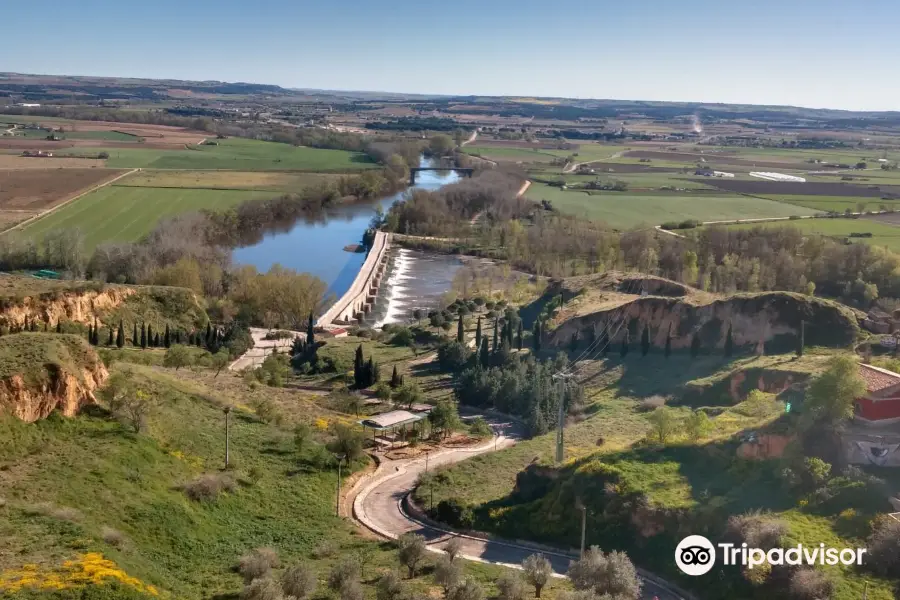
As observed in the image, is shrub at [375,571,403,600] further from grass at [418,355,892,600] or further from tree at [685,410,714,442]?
tree at [685,410,714,442]

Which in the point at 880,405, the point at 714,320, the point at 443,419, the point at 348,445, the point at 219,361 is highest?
the point at 880,405

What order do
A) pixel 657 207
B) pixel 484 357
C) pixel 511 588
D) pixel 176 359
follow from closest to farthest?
1. pixel 511 588
2. pixel 176 359
3. pixel 484 357
4. pixel 657 207

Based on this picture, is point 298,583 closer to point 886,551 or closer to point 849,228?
point 886,551

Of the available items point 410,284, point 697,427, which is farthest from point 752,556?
point 410,284

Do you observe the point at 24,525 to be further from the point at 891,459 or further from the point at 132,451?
the point at 891,459

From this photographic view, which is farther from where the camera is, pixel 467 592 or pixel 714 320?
pixel 714 320

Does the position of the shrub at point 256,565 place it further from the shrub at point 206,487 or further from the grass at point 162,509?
the shrub at point 206,487

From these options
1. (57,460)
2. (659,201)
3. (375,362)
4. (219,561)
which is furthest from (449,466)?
(659,201)

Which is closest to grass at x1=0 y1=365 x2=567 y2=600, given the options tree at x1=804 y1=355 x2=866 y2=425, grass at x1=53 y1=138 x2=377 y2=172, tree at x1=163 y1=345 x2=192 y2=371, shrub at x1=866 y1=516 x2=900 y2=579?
shrub at x1=866 y1=516 x2=900 y2=579
